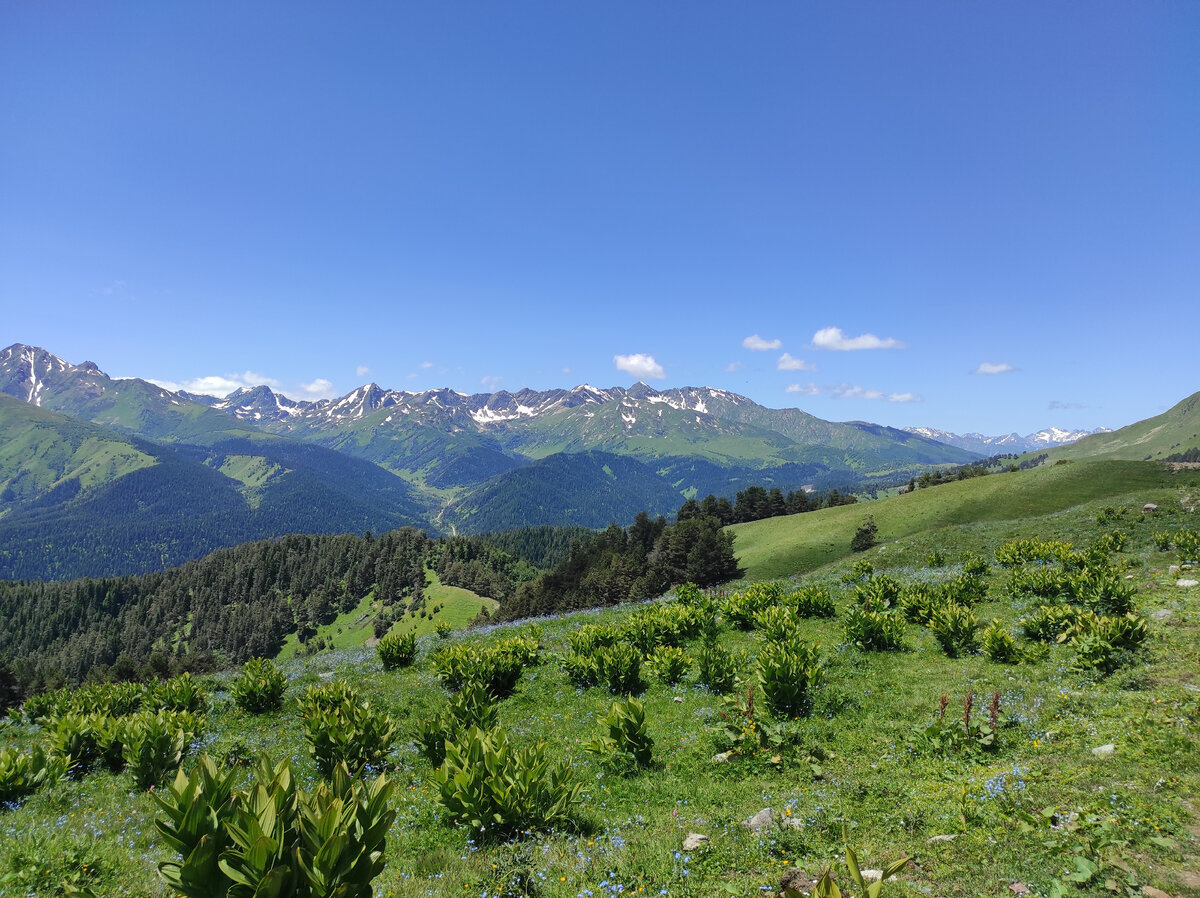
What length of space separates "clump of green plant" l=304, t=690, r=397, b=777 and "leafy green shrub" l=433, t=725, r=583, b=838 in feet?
14.9

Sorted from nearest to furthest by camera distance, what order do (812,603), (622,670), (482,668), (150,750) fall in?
(150,750) → (622,670) → (482,668) → (812,603)

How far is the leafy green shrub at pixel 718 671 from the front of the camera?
16.5m

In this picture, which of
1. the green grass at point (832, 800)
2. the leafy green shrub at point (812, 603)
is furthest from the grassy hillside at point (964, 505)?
the green grass at point (832, 800)

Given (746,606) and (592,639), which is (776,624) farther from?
(592,639)

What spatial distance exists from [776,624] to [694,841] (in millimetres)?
13180

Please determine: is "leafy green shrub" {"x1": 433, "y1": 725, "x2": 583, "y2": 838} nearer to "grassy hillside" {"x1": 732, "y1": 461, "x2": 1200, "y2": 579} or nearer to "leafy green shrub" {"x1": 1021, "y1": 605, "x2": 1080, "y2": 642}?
"leafy green shrub" {"x1": 1021, "y1": 605, "x2": 1080, "y2": 642}

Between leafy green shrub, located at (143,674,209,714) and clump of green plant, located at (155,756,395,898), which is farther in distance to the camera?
leafy green shrub, located at (143,674,209,714)

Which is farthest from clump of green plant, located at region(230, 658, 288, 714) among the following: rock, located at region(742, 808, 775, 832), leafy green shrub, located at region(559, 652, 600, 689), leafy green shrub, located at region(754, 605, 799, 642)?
leafy green shrub, located at region(754, 605, 799, 642)

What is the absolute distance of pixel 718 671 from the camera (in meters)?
16.6

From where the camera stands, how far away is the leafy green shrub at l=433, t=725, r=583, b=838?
8.59 m

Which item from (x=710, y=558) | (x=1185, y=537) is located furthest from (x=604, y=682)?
(x=710, y=558)

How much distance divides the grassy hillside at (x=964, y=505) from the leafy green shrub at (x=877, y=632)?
5705cm

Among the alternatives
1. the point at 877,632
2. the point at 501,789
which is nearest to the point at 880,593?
the point at 877,632

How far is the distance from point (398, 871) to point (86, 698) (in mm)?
18736
